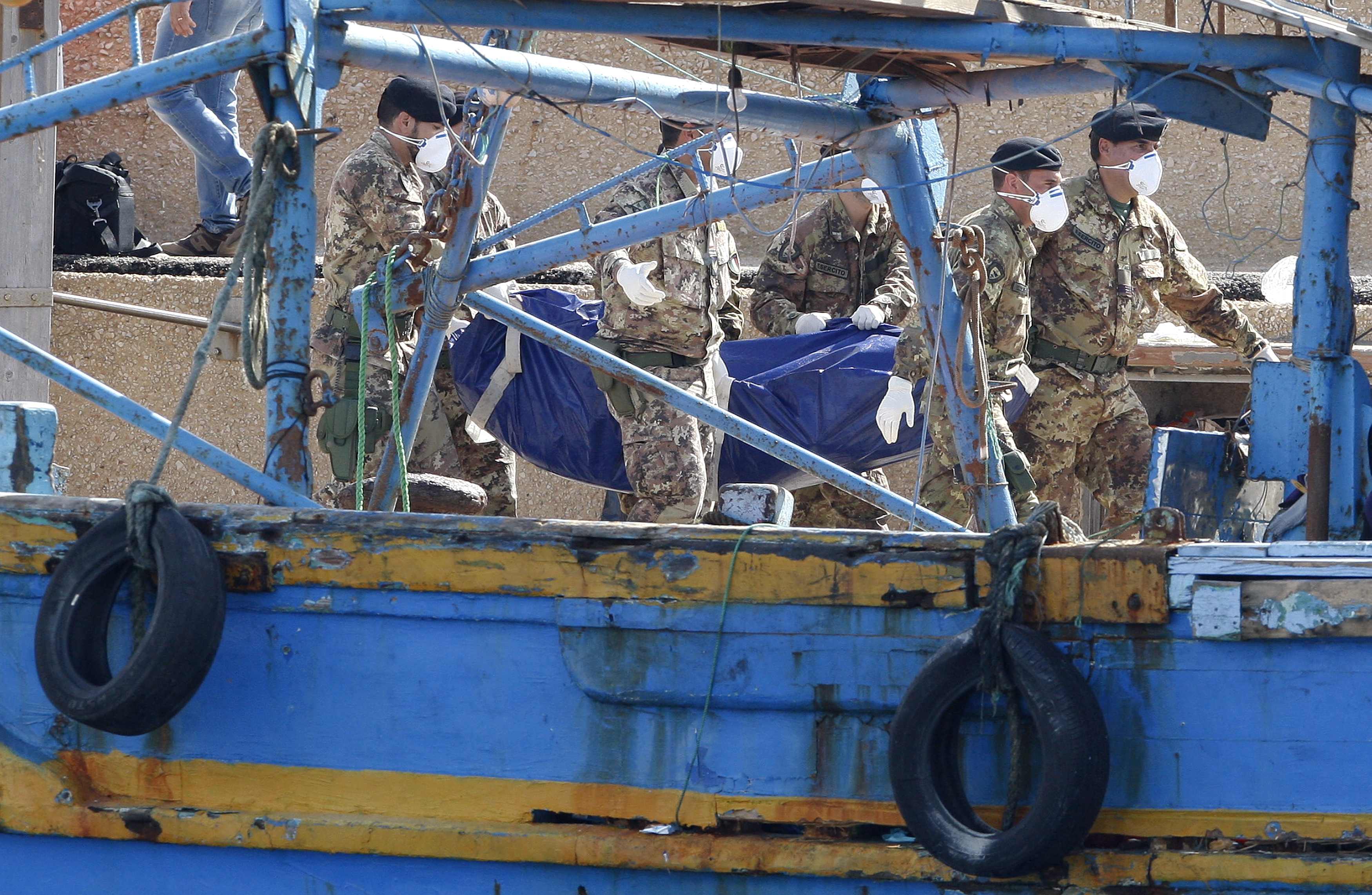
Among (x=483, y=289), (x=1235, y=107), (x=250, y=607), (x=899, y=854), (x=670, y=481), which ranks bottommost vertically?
(x=899, y=854)

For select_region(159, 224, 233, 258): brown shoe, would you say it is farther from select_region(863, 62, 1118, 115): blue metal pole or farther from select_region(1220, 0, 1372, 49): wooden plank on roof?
select_region(1220, 0, 1372, 49): wooden plank on roof

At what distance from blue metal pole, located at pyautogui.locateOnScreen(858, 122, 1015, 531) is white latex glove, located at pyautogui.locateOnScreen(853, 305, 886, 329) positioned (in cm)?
199

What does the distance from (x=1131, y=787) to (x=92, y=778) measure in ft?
6.81

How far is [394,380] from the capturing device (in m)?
4.02

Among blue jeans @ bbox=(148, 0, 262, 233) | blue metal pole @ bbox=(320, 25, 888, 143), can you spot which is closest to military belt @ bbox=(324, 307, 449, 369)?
blue jeans @ bbox=(148, 0, 262, 233)

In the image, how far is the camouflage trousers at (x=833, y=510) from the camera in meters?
6.32

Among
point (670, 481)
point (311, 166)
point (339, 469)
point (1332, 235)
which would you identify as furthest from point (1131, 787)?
point (339, 469)

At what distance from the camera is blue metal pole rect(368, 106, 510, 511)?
156 inches

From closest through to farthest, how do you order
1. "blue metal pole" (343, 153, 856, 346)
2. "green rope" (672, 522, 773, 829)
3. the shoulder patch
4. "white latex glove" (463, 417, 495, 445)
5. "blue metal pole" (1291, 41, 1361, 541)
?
1. "green rope" (672, 522, 773, 829)
2. "blue metal pole" (1291, 41, 1361, 541)
3. "blue metal pole" (343, 153, 856, 346)
4. the shoulder patch
5. "white latex glove" (463, 417, 495, 445)

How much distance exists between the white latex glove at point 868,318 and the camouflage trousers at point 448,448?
1435 millimetres

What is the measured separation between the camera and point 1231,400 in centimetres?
722

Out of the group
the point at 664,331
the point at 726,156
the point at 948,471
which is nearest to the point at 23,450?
the point at 726,156

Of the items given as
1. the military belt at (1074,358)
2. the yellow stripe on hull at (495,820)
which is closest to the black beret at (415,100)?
the military belt at (1074,358)

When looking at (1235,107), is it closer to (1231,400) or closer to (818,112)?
(818,112)
